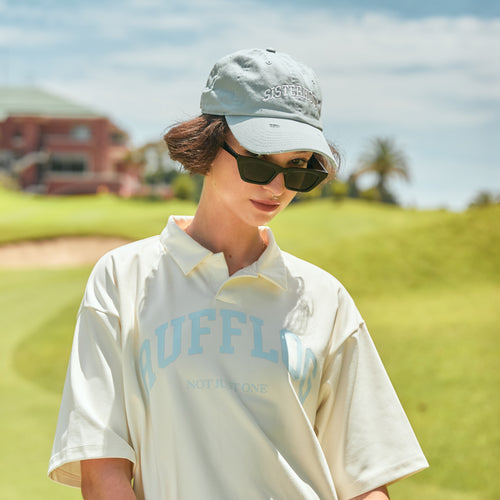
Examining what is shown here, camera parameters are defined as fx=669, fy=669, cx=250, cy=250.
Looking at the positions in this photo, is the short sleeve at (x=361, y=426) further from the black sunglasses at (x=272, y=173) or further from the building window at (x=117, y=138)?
the building window at (x=117, y=138)

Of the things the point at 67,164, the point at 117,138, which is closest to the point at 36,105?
the point at 67,164

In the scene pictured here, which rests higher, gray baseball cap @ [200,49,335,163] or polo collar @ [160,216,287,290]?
gray baseball cap @ [200,49,335,163]

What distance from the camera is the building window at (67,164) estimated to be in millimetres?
46344

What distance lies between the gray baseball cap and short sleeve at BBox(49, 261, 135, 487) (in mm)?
552

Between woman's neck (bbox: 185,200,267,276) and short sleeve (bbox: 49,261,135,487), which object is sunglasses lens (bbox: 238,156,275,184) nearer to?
woman's neck (bbox: 185,200,267,276)

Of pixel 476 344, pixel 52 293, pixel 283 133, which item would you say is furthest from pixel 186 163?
pixel 52 293

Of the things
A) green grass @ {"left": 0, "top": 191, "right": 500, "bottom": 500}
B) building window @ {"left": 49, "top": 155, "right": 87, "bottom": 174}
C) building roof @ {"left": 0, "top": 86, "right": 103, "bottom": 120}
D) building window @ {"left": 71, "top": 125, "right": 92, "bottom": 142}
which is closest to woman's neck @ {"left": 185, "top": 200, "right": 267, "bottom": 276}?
green grass @ {"left": 0, "top": 191, "right": 500, "bottom": 500}

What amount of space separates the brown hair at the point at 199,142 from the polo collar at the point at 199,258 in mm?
188

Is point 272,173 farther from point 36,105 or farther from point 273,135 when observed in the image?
point 36,105

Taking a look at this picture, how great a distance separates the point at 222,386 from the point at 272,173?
561mm

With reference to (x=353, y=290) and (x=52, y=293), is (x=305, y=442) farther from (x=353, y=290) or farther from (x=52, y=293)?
(x=52, y=293)

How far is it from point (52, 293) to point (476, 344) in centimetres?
863

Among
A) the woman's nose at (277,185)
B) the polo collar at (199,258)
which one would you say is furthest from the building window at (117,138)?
the woman's nose at (277,185)

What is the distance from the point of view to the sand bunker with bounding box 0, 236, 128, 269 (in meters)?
21.8
